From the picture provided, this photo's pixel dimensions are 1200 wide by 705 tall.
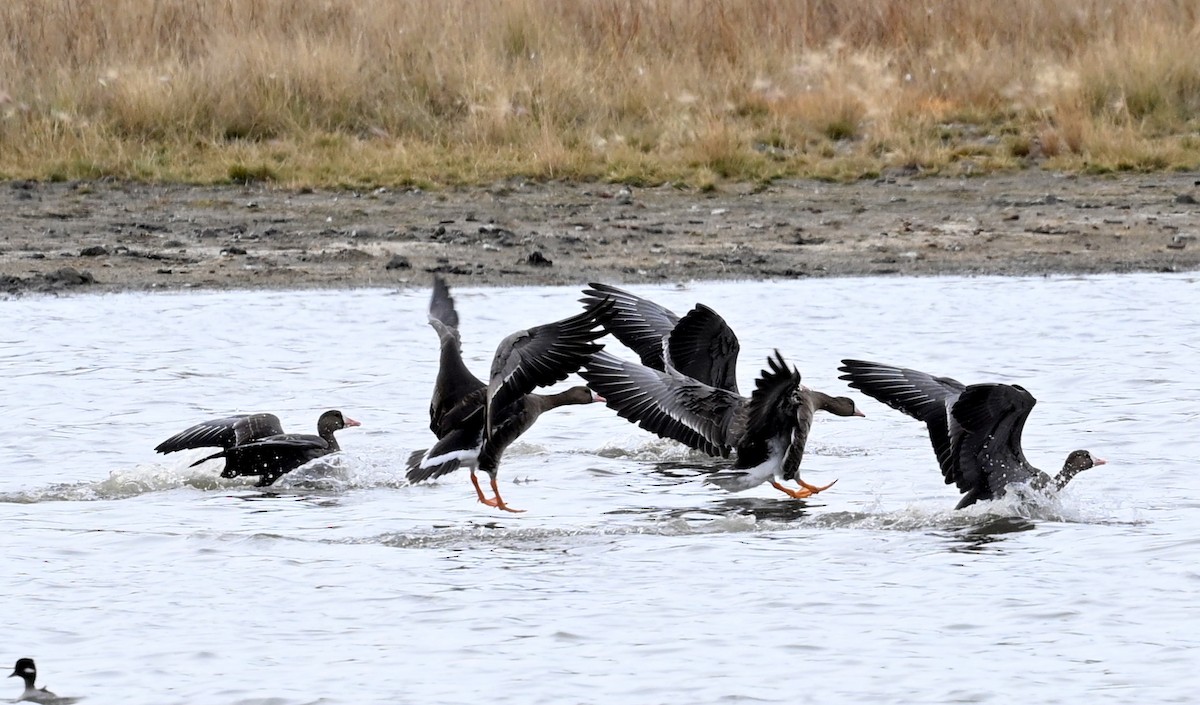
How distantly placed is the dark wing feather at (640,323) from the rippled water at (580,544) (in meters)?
0.51

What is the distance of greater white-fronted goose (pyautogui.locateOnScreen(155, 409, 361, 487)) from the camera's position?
858cm

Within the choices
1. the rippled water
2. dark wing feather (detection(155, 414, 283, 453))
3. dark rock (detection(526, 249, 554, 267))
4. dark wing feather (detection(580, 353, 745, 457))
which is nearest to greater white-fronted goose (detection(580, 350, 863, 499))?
dark wing feather (detection(580, 353, 745, 457))

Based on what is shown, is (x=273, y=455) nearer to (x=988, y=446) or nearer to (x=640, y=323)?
(x=640, y=323)

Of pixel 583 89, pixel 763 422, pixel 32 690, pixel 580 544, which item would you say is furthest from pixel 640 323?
pixel 583 89

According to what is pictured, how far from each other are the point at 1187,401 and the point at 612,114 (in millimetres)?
8330

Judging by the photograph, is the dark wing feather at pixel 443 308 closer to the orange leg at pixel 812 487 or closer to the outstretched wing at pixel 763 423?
the outstretched wing at pixel 763 423

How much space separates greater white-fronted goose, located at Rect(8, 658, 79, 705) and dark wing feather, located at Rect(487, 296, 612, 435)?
8.75ft

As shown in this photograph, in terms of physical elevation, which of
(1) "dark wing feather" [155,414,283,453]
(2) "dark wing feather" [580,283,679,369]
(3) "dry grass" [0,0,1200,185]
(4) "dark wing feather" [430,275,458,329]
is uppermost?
(3) "dry grass" [0,0,1200,185]

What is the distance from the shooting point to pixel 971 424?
7.62 m

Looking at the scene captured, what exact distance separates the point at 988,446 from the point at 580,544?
5.50 feet

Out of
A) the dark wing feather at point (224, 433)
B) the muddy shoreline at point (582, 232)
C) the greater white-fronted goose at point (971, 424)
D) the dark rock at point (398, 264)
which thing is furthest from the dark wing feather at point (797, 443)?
the dark rock at point (398, 264)

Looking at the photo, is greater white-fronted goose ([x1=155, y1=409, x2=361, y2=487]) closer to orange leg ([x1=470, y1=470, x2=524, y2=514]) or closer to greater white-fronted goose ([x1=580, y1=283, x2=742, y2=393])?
orange leg ([x1=470, y1=470, x2=524, y2=514])

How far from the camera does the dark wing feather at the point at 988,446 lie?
7.50 m

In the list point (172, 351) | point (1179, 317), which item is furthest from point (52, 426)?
point (1179, 317)
